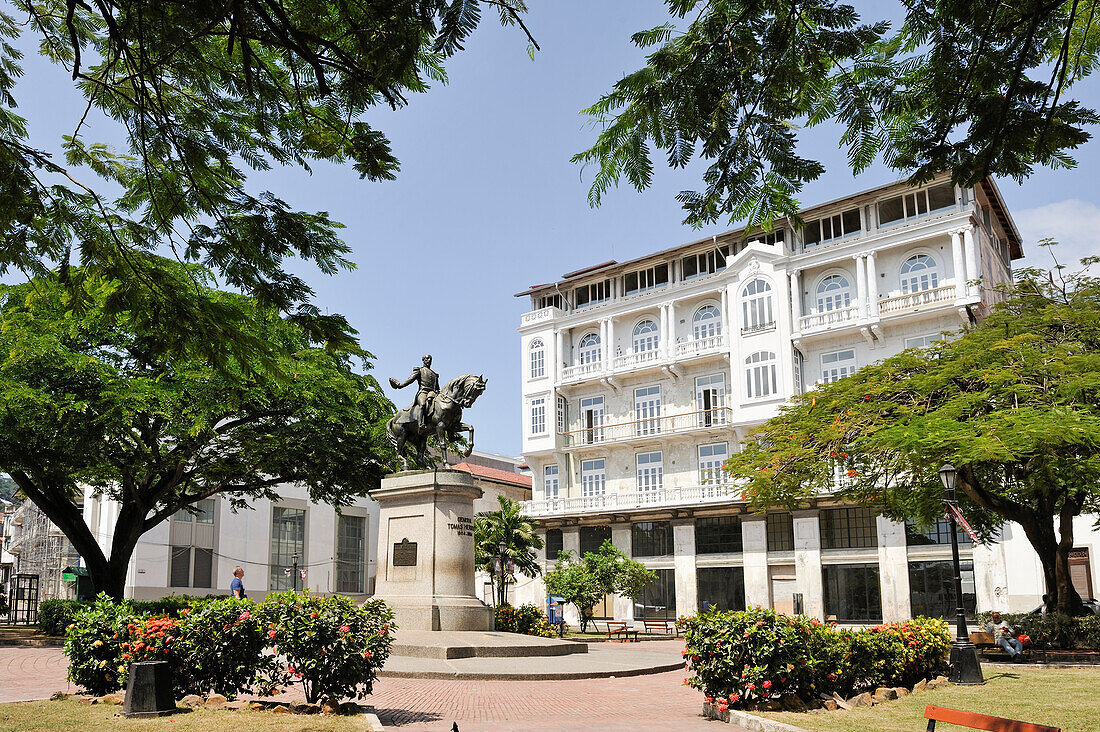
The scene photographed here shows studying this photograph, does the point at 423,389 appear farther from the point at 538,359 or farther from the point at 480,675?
the point at 538,359

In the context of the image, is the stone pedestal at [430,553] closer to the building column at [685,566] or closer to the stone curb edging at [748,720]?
the stone curb edging at [748,720]

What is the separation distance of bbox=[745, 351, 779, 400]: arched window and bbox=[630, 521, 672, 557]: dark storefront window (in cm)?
754

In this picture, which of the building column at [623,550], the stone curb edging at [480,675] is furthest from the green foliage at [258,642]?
the building column at [623,550]

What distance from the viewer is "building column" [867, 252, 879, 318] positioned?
1462 inches

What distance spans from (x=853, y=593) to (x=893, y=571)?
1.96m

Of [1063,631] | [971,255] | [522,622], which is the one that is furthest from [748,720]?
[971,255]

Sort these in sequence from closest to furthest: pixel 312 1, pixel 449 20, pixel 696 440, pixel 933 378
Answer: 1. pixel 449 20
2. pixel 312 1
3. pixel 933 378
4. pixel 696 440

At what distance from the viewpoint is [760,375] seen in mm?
39812

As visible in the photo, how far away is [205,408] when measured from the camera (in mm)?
20750

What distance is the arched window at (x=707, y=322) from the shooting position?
42812 millimetres

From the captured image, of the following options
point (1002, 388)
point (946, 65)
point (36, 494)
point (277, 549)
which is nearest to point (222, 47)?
point (946, 65)

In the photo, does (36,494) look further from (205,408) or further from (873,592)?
(873,592)

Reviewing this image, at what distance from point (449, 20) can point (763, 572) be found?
36802 mm

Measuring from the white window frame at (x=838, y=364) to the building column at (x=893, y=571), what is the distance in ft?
20.8
